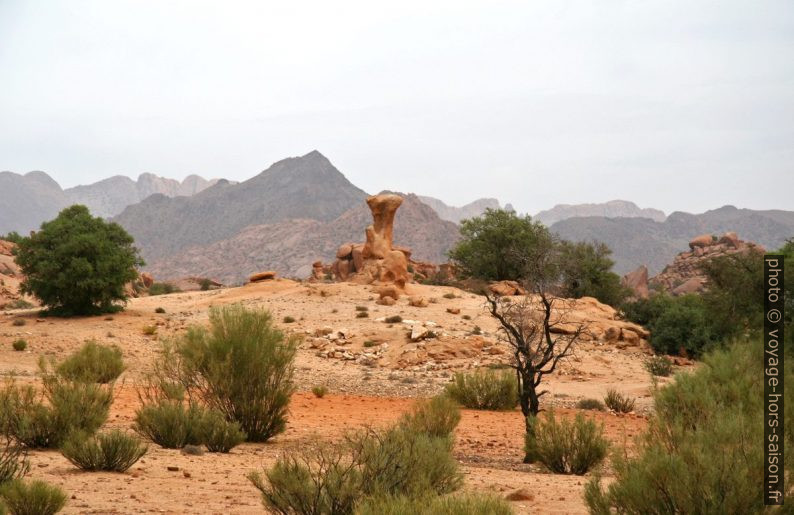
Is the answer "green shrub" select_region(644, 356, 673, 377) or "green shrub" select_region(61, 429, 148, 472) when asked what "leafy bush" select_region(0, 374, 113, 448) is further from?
"green shrub" select_region(644, 356, 673, 377)

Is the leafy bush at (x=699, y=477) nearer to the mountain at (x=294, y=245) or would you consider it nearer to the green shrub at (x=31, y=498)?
the green shrub at (x=31, y=498)

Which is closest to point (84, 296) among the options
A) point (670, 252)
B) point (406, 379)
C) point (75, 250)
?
point (75, 250)

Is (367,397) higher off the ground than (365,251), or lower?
lower

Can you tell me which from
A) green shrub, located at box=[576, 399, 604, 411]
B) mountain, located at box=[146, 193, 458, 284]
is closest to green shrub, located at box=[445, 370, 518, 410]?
green shrub, located at box=[576, 399, 604, 411]

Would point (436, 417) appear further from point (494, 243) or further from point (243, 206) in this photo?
point (243, 206)

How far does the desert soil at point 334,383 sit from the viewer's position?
→ 9102 mm

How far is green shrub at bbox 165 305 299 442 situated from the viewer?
1362 centimetres

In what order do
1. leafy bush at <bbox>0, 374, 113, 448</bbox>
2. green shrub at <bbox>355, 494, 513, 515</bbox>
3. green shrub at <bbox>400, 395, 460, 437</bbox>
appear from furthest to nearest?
green shrub at <bbox>400, 395, 460, 437</bbox> < leafy bush at <bbox>0, 374, 113, 448</bbox> < green shrub at <bbox>355, 494, 513, 515</bbox>

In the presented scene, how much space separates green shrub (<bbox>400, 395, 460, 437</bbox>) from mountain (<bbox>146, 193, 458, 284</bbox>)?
102395mm

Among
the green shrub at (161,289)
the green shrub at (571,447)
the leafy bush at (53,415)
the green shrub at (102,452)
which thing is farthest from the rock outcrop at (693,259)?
the green shrub at (102,452)

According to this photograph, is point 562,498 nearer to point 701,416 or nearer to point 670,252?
point 701,416

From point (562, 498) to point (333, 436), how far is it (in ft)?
19.8

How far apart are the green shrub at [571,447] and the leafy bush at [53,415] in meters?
6.36

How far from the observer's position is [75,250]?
35156 mm
